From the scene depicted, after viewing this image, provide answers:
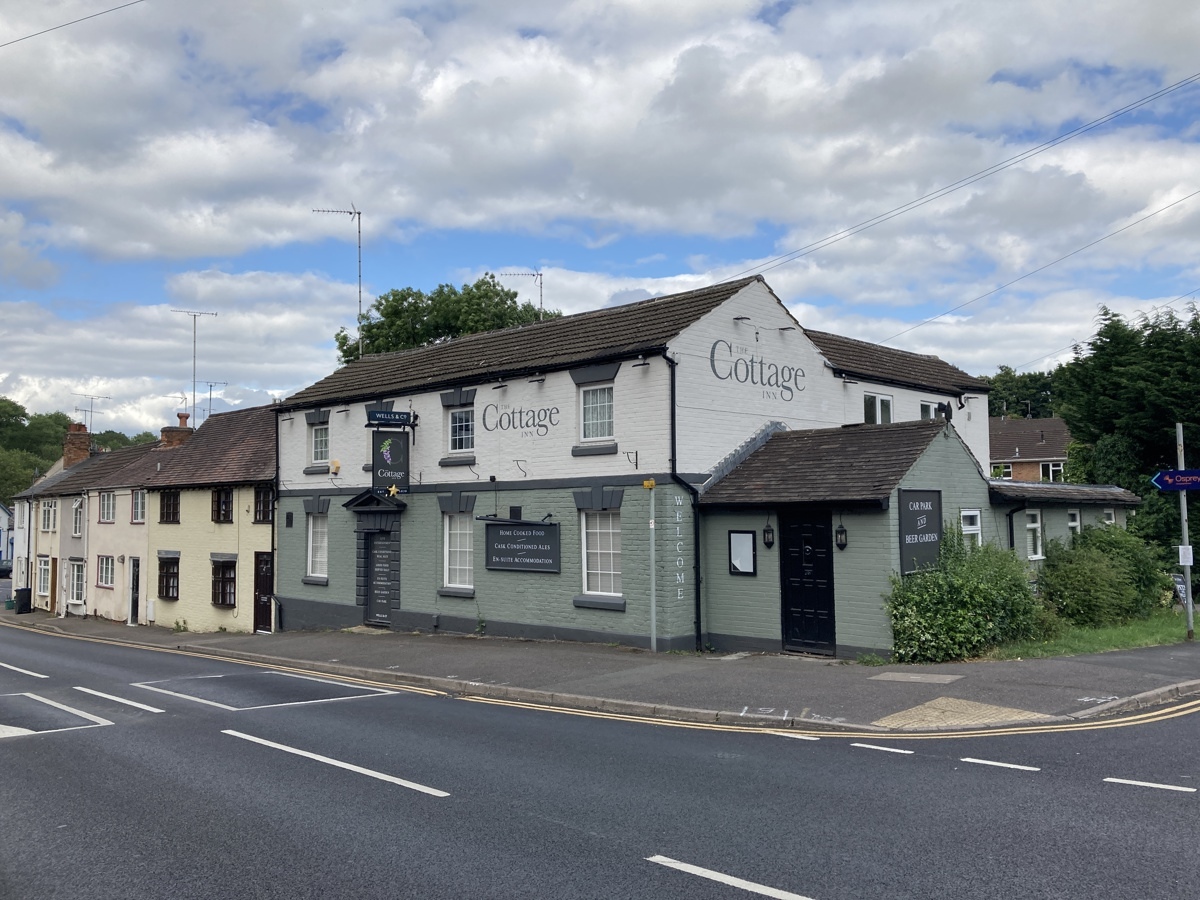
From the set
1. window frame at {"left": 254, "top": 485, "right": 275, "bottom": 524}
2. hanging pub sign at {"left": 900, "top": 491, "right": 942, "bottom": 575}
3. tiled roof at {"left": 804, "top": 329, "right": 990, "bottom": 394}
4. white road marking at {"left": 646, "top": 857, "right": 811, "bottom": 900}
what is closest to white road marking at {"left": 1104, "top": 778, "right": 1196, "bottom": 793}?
white road marking at {"left": 646, "top": 857, "right": 811, "bottom": 900}

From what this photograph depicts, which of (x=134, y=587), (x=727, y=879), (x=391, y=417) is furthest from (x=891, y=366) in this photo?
(x=134, y=587)

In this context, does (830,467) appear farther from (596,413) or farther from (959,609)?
(596,413)

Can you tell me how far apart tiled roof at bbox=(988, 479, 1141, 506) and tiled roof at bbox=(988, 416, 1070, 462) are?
38968 mm

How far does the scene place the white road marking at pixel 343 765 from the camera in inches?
327

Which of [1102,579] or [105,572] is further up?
[1102,579]

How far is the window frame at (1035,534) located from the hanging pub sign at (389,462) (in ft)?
47.4

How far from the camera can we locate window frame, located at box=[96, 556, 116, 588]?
39.3m

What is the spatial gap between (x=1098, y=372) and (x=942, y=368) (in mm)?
7250

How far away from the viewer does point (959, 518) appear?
17906mm

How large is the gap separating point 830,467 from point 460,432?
9.29 meters

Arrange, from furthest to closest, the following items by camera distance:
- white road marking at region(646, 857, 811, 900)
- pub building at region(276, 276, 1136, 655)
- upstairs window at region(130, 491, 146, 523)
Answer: upstairs window at region(130, 491, 146, 523)
pub building at region(276, 276, 1136, 655)
white road marking at region(646, 857, 811, 900)

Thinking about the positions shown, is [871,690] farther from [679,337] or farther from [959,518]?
[679,337]

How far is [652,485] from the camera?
58.8ft

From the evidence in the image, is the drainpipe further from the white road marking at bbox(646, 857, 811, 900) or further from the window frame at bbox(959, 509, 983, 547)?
the white road marking at bbox(646, 857, 811, 900)
